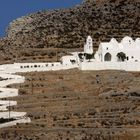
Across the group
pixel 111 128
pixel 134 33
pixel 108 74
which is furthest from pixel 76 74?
pixel 134 33

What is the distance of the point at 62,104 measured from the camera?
359ft

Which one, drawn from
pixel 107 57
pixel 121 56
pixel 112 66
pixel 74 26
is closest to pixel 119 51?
pixel 121 56

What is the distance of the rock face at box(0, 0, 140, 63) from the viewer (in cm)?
16125

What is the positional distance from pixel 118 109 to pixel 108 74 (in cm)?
1729

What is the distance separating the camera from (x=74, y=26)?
6777 inches

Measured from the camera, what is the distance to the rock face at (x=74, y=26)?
161250mm

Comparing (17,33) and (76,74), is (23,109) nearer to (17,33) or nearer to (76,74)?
(76,74)

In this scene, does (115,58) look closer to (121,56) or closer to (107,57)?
(121,56)

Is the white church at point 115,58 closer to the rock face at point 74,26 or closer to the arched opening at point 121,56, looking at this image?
the arched opening at point 121,56

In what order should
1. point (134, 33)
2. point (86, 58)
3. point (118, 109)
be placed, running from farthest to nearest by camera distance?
point (134, 33)
point (86, 58)
point (118, 109)

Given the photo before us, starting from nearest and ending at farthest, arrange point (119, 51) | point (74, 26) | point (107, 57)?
point (119, 51)
point (107, 57)
point (74, 26)

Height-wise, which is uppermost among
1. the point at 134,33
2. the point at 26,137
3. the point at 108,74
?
the point at 134,33

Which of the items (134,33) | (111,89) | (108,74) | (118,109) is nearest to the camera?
(118,109)

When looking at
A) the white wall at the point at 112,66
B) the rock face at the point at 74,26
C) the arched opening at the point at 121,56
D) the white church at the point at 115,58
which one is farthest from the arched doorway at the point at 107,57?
the rock face at the point at 74,26
